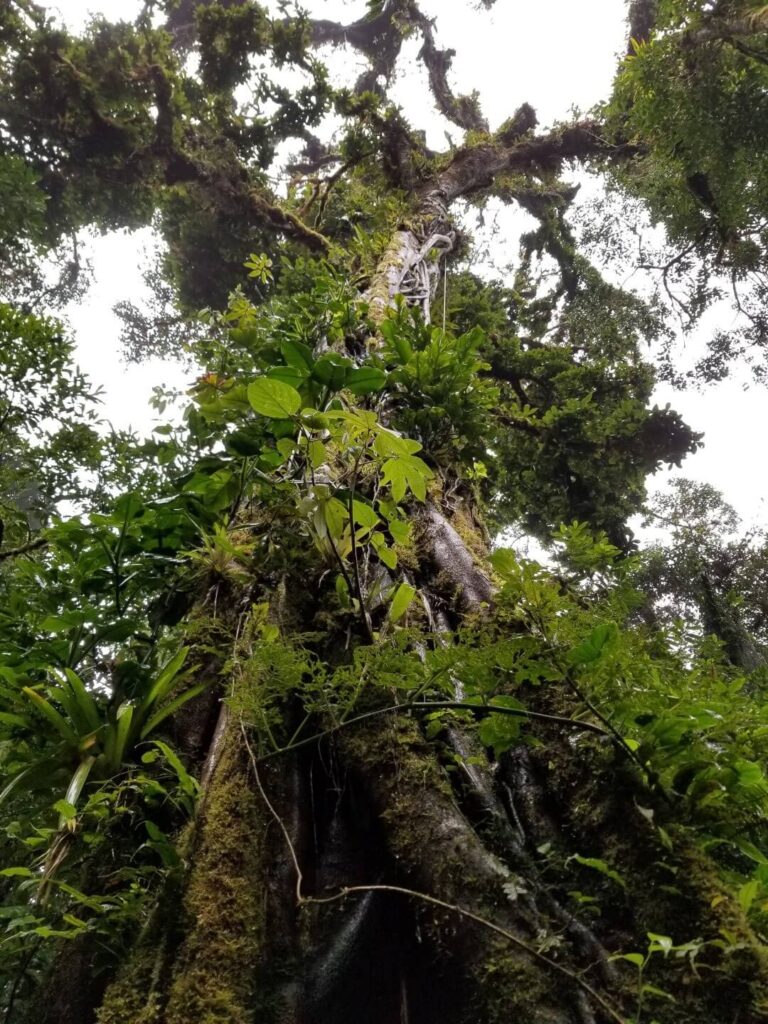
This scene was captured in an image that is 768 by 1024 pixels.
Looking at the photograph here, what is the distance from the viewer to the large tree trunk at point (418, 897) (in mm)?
1097

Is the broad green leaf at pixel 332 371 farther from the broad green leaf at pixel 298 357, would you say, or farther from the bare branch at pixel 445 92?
the bare branch at pixel 445 92

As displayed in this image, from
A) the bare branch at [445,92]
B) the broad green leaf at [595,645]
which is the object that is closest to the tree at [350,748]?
the broad green leaf at [595,645]

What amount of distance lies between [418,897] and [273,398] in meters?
1.20

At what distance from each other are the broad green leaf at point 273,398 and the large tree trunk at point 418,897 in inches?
33.8

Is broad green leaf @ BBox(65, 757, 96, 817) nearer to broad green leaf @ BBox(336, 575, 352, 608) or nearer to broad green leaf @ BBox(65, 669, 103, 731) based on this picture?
broad green leaf @ BBox(65, 669, 103, 731)

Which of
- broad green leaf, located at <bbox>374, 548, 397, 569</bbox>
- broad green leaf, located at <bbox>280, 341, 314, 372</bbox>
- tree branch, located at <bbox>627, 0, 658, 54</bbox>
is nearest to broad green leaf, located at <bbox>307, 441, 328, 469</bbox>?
broad green leaf, located at <bbox>374, 548, 397, 569</bbox>

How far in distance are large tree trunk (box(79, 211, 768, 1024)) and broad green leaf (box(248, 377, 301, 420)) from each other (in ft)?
2.81

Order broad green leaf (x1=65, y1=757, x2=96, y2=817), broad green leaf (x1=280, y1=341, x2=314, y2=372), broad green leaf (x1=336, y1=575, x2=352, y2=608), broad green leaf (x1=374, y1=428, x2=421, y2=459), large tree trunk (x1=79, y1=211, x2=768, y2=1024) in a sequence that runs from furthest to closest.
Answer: broad green leaf (x1=280, y1=341, x2=314, y2=372) < broad green leaf (x1=336, y1=575, x2=352, y2=608) < broad green leaf (x1=374, y1=428, x2=421, y2=459) < broad green leaf (x1=65, y1=757, x2=96, y2=817) < large tree trunk (x1=79, y1=211, x2=768, y2=1024)

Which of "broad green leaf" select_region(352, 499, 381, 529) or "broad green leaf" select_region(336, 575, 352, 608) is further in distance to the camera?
"broad green leaf" select_region(336, 575, 352, 608)

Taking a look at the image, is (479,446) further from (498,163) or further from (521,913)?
(498,163)

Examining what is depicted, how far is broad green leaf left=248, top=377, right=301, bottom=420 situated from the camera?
159cm

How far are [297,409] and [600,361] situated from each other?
6614 millimetres

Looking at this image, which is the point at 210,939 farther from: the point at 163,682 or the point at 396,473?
the point at 396,473

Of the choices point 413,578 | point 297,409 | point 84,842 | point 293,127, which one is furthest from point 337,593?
point 293,127
